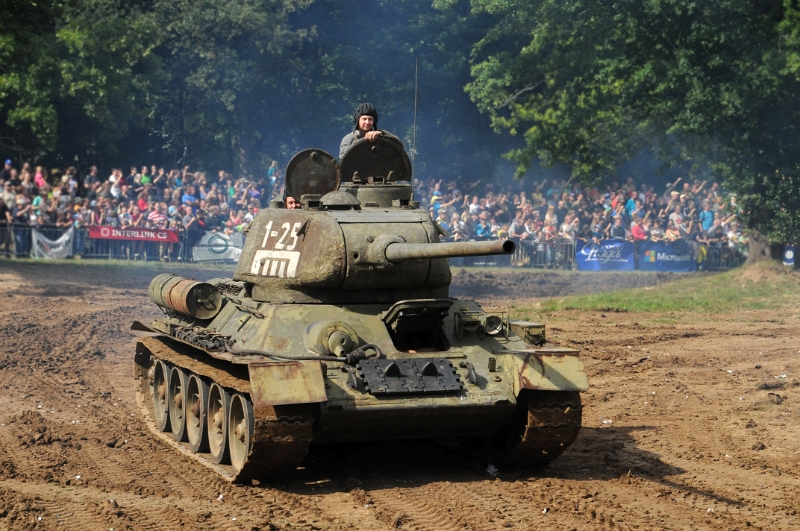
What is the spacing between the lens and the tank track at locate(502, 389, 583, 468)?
10906 millimetres

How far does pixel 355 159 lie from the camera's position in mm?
13750

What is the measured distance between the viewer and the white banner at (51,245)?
99.2ft

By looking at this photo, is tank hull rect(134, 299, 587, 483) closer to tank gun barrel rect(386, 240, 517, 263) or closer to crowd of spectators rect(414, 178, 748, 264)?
tank gun barrel rect(386, 240, 517, 263)

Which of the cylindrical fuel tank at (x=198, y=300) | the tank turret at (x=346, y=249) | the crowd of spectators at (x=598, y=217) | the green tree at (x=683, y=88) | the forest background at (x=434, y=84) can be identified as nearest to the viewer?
the tank turret at (x=346, y=249)

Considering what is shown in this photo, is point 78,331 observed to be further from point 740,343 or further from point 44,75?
point 44,75

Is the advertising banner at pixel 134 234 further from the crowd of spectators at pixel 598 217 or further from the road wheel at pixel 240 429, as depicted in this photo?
the road wheel at pixel 240 429

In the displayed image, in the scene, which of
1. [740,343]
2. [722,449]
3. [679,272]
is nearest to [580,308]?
[740,343]

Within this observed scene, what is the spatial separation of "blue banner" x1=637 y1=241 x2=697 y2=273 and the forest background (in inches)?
90.5

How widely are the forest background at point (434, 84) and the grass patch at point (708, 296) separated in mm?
1600

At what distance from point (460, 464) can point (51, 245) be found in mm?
20966

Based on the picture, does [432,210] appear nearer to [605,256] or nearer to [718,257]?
[605,256]

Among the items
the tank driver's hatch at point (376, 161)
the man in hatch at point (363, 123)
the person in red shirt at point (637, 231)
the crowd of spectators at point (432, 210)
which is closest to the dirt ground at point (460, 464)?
the tank driver's hatch at point (376, 161)

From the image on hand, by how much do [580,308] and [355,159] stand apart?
11.3m

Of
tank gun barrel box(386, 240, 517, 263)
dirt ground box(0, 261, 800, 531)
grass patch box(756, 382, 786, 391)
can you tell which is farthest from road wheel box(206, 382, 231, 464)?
grass patch box(756, 382, 786, 391)
